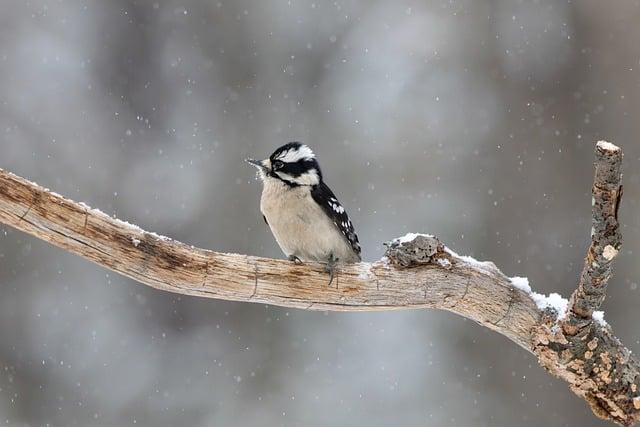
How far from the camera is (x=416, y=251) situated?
396 cm

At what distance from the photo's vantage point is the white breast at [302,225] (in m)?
4.68

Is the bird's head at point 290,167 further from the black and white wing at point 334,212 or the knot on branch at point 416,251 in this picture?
the knot on branch at point 416,251

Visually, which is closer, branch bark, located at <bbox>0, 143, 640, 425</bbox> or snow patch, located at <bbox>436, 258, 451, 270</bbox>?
branch bark, located at <bbox>0, 143, 640, 425</bbox>

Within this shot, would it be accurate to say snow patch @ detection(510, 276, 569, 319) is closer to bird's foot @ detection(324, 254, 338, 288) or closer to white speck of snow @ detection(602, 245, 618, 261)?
white speck of snow @ detection(602, 245, 618, 261)

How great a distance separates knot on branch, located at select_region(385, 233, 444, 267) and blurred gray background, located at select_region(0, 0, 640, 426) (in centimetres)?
419

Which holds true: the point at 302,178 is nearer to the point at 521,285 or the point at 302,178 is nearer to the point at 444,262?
the point at 444,262

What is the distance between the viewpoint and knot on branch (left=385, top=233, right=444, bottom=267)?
13.0ft

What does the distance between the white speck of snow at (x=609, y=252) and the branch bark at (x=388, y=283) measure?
66mm

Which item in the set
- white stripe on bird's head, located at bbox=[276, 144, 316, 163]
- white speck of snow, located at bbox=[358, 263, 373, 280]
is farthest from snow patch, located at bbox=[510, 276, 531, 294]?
white stripe on bird's head, located at bbox=[276, 144, 316, 163]

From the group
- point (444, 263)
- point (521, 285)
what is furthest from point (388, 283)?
point (521, 285)

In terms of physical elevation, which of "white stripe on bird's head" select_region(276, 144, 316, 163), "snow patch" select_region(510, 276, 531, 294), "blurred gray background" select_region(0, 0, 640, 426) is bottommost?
"snow patch" select_region(510, 276, 531, 294)

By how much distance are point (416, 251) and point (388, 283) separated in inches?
8.6

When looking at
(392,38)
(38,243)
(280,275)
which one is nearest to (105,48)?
(38,243)

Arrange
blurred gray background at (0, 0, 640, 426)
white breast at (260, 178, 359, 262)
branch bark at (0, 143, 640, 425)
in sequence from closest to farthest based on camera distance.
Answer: branch bark at (0, 143, 640, 425), white breast at (260, 178, 359, 262), blurred gray background at (0, 0, 640, 426)
